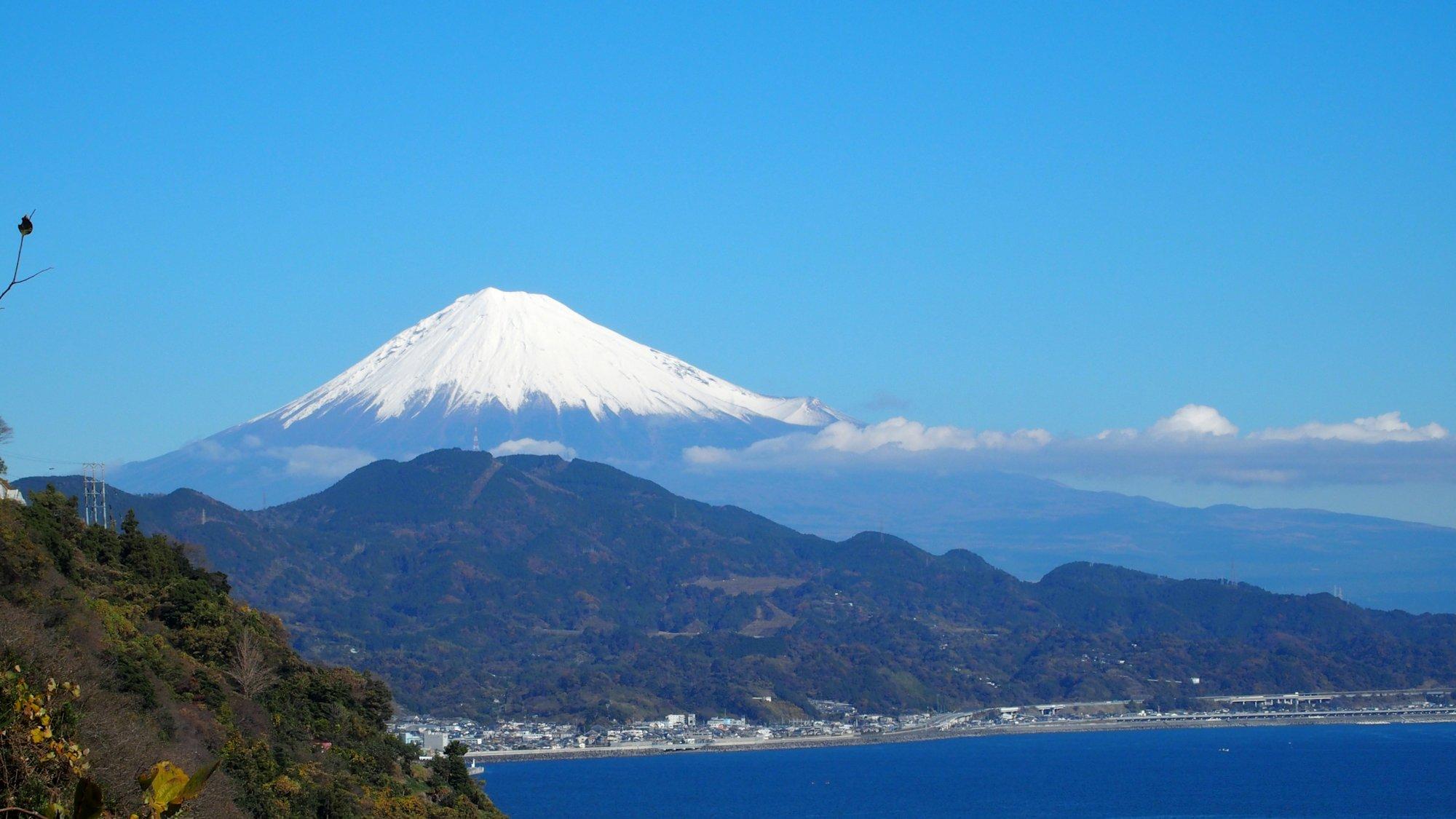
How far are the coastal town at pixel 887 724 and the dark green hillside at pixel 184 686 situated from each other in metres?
43.8

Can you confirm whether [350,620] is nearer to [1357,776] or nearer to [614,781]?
[614,781]

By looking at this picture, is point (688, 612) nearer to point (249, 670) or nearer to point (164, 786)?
point (249, 670)

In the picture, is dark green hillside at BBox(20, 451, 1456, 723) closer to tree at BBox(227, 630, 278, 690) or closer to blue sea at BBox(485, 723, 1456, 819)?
blue sea at BBox(485, 723, 1456, 819)

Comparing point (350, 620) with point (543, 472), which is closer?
point (350, 620)

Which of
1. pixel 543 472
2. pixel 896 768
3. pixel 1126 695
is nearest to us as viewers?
pixel 896 768

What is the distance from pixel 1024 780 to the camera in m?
78.1

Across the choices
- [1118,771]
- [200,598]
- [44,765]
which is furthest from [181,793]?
[1118,771]

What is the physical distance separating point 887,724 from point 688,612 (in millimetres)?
49477

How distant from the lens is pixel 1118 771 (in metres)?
81.5

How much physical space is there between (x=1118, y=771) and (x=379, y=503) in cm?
11275

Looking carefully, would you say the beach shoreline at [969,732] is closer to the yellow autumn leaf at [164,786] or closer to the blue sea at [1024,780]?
the blue sea at [1024,780]

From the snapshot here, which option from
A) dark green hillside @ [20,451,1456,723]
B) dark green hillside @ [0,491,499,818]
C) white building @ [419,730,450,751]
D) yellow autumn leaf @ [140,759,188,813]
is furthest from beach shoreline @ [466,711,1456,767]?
yellow autumn leaf @ [140,759,188,813]

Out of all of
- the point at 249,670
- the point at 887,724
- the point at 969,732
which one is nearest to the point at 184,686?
the point at 249,670

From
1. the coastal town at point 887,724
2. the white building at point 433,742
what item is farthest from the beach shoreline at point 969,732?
the white building at point 433,742
